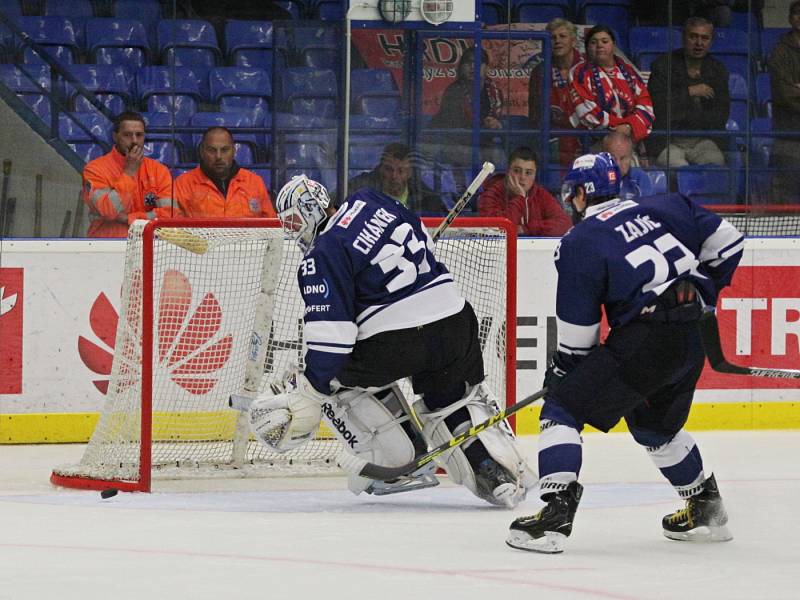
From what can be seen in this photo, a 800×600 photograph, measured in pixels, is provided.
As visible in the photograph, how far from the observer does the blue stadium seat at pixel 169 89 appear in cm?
646

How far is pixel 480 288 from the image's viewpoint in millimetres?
5594

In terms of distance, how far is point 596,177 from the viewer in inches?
157

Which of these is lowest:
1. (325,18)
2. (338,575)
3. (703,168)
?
(338,575)

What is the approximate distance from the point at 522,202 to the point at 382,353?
7.49 ft

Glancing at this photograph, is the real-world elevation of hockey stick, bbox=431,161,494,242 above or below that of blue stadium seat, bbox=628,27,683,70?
below

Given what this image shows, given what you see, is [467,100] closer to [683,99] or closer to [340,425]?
[683,99]

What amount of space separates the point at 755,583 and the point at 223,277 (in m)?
2.89

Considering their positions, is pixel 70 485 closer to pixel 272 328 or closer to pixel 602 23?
pixel 272 328

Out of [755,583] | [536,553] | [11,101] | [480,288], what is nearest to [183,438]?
[480,288]

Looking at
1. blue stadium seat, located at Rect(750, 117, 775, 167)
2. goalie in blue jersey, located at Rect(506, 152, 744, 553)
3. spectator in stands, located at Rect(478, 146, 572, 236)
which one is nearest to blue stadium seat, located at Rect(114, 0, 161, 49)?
spectator in stands, located at Rect(478, 146, 572, 236)

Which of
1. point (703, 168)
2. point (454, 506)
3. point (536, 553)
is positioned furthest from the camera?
point (703, 168)

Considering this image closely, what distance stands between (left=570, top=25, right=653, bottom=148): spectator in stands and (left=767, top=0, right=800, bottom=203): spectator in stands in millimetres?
575

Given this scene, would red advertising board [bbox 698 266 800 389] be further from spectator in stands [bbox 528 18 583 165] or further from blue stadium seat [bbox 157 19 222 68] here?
blue stadium seat [bbox 157 19 222 68]

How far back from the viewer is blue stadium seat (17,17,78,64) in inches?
253
